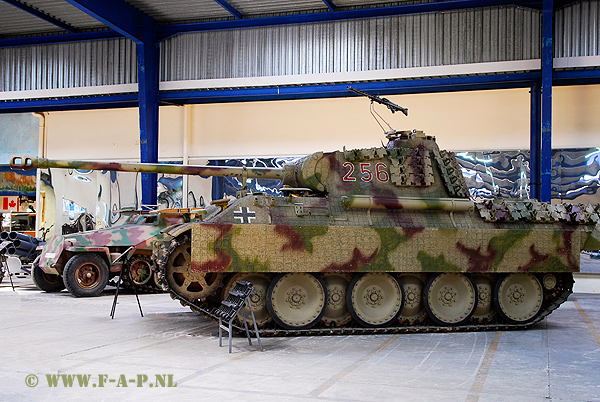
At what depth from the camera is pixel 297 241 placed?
11555 millimetres

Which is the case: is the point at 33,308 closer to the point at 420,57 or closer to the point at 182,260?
the point at 182,260

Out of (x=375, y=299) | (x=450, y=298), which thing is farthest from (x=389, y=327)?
(x=450, y=298)

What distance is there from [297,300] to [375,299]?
1481 millimetres

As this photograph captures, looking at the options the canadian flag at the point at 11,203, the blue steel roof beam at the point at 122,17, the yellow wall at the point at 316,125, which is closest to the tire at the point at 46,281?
the yellow wall at the point at 316,125

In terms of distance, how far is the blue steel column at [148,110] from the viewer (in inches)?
864

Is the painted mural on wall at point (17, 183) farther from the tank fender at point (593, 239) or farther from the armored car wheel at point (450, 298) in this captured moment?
the tank fender at point (593, 239)

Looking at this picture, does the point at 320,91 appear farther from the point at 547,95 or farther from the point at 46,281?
the point at 46,281

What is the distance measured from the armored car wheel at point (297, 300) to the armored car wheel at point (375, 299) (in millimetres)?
602

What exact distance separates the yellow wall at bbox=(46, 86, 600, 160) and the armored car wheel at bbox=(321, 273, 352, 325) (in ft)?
35.5

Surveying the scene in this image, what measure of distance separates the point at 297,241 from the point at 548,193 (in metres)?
10.2

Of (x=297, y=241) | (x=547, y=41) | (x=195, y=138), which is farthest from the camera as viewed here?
(x=195, y=138)

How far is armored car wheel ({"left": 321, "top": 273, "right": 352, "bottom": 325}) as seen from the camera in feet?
39.4

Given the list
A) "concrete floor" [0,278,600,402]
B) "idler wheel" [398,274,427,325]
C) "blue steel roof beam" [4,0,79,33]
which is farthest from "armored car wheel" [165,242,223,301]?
"blue steel roof beam" [4,0,79,33]

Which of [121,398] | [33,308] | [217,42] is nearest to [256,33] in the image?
[217,42]
